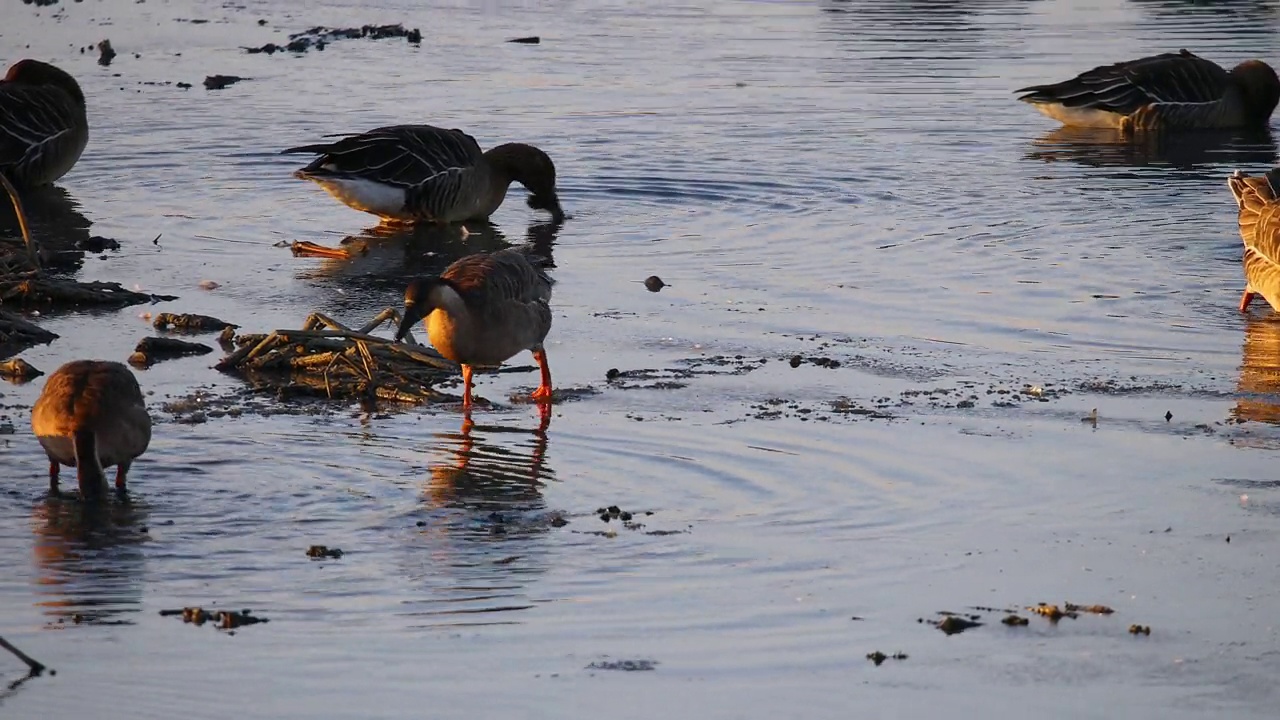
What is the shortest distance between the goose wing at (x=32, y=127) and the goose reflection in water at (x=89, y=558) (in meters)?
8.96

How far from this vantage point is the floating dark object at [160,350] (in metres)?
10.5

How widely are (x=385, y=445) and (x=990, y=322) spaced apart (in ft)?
14.7

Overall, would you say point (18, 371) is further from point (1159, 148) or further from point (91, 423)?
point (1159, 148)

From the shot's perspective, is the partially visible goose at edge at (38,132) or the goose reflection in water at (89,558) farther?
the partially visible goose at edge at (38,132)

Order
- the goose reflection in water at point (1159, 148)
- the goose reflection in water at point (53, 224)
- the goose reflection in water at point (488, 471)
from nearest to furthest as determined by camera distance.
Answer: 1. the goose reflection in water at point (488, 471)
2. the goose reflection in water at point (53, 224)
3. the goose reflection in water at point (1159, 148)

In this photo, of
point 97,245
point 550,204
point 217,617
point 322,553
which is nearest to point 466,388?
point 322,553

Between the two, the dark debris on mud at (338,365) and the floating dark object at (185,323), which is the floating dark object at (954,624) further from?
the floating dark object at (185,323)

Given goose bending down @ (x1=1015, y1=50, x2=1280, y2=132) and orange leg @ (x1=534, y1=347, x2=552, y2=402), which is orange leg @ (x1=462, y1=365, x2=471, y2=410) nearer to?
orange leg @ (x1=534, y1=347, x2=552, y2=402)

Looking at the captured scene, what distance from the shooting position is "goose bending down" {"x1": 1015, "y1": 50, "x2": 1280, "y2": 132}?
21.3 metres

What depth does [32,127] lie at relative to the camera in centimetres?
1614

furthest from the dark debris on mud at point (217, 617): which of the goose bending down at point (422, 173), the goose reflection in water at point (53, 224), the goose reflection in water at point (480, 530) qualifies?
the goose bending down at point (422, 173)

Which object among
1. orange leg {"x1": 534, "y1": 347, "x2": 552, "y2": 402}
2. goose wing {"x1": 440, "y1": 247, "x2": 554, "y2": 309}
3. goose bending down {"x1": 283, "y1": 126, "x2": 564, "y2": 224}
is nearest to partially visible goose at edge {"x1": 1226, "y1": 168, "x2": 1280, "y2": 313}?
goose wing {"x1": 440, "y1": 247, "x2": 554, "y2": 309}

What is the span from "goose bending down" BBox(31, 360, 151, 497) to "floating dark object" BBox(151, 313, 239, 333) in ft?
10.3

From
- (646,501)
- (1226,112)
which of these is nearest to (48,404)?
(646,501)
